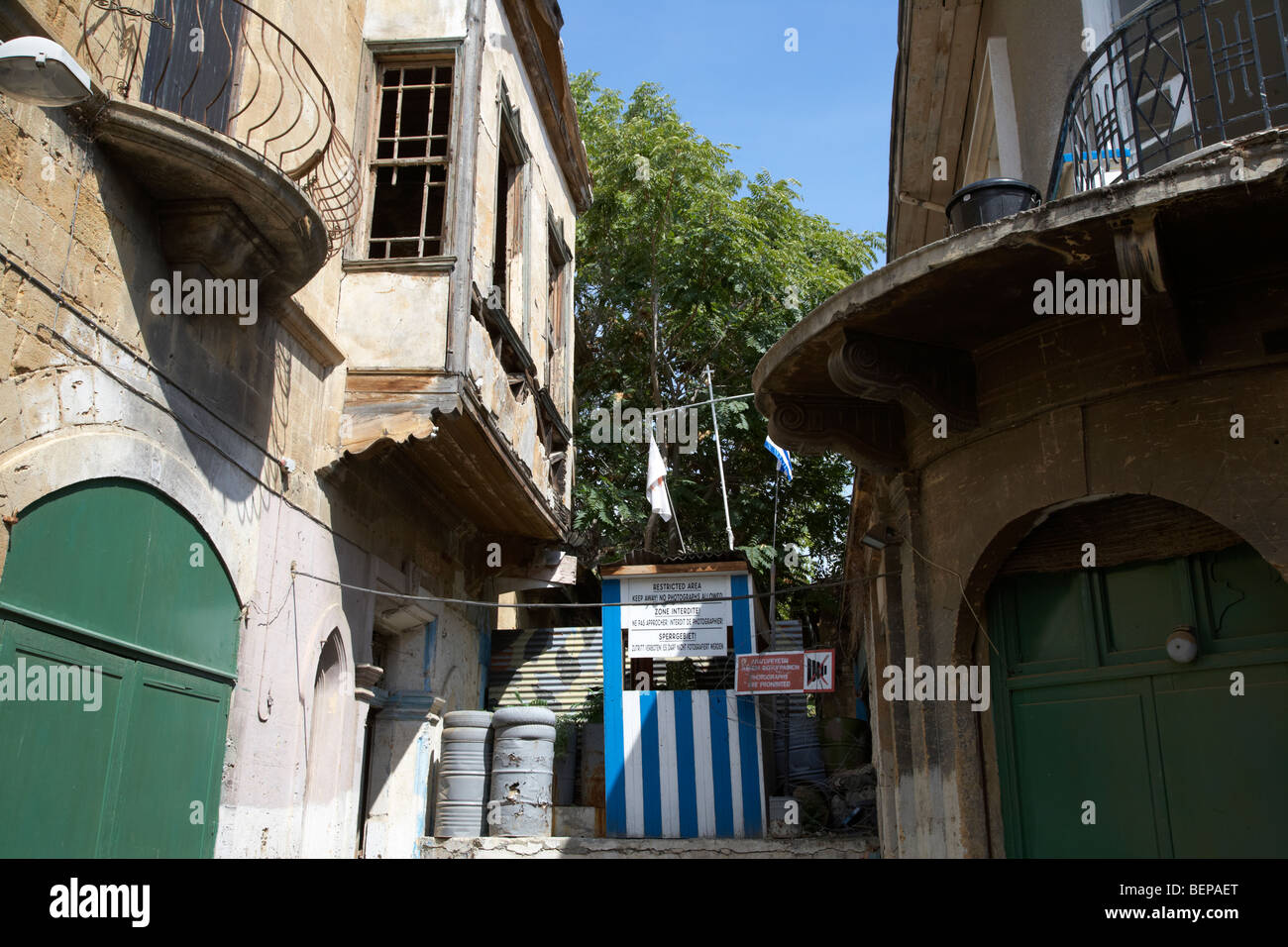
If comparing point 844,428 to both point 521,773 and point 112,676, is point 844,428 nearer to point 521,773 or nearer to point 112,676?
point 112,676

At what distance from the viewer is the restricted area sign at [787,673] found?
11008 mm

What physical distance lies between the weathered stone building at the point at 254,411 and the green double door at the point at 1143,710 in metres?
4.98

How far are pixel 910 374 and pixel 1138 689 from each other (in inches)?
84.0

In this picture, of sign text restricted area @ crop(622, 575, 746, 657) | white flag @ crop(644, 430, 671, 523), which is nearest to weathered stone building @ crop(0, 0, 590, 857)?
sign text restricted area @ crop(622, 575, 746, 657)

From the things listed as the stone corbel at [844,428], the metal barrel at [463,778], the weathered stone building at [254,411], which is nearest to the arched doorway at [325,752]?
the weathered stone building at [254,411]

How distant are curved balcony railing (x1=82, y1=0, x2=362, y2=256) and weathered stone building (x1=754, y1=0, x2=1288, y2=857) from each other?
3.89m

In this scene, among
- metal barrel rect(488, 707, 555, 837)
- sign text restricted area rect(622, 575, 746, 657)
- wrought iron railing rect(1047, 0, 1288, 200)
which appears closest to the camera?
wrought iron railing rect(1047, 0, 1288, 200)

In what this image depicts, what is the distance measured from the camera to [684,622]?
39.1 feet

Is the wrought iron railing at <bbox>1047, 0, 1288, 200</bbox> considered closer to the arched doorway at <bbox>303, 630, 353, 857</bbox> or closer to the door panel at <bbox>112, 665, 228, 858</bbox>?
the door panel at <bbox>112, 665, 228, 858</bbox>

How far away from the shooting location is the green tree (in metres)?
19.0

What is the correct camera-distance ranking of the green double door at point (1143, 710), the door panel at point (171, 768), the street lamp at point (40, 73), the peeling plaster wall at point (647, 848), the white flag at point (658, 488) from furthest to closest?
the white flag at point (658, 488)
the peeling plaster wall at point (647, 848)
the door panel at point (171, 768)
the green double door at point (1143, 710)
the street lamp at point (40, 73)

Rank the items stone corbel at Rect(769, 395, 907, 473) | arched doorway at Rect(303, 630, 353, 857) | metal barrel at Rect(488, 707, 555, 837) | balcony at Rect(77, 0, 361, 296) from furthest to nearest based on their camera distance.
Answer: metal barrel at Rect(488, 707, 555, 837) < arched doorway at Rect(303, 630, 353, 857) < stone corbel at Rect(769, 395, 907, 473) < balcony at Rect(77, 0, 361, 296)

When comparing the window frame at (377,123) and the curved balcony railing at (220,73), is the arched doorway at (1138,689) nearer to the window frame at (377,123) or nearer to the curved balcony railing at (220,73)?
the curved balcony railing at (220,73)

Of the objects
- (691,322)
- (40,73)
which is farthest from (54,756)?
(691,322)
